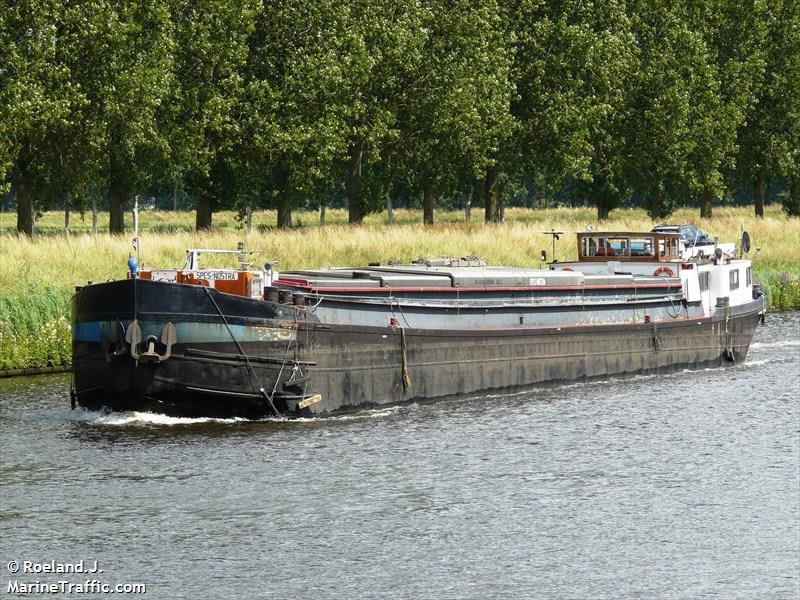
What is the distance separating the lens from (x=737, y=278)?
53.0 m

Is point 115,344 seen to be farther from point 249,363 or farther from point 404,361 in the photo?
point 404,361

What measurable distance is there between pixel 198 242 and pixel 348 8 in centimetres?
2063

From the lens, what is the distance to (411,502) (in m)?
28.0

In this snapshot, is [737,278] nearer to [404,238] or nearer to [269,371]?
[404,238]

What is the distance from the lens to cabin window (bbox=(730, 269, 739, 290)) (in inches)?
2067

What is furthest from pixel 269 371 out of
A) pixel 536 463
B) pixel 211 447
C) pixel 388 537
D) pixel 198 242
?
pixel 198 242

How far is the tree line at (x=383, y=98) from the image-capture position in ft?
196

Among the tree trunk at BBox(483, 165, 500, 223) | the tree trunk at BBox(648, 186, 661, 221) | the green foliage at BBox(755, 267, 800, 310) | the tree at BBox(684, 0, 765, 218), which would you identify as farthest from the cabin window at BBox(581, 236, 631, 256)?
the tree trunk at BBox(648, 186, 661, 221)

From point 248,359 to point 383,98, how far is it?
132 feet

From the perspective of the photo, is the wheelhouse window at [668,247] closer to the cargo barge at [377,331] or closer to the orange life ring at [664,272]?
the cargo barge at [377,331]

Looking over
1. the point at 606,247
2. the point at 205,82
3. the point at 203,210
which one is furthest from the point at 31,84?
the point at 606,247

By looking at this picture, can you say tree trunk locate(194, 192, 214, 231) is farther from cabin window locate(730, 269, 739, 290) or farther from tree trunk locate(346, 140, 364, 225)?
cabin window locate(730, 269, 739, 290)

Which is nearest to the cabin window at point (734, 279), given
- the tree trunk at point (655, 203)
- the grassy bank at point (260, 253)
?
the grassy bank at point (260, 253)

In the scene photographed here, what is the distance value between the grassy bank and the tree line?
16.1ft
